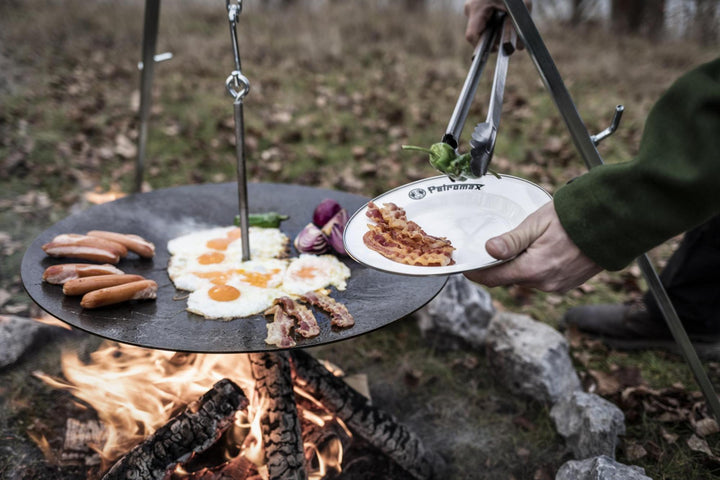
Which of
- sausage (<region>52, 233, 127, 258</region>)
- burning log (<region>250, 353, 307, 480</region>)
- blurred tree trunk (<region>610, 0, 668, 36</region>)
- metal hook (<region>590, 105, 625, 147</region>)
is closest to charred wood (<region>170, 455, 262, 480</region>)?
burning log (<region>250, 353, 307, 480</region>)

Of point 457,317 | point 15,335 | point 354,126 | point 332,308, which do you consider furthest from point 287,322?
point 354,126

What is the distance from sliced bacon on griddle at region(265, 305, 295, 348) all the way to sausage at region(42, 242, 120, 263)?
80cm

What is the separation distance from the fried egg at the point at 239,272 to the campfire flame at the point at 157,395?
0.63 m

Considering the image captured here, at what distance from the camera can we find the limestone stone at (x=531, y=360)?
298cm

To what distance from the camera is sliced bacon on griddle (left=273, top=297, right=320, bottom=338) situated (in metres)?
1.83

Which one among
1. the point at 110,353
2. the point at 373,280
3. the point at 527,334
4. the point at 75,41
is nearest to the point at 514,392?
the point at 527,334

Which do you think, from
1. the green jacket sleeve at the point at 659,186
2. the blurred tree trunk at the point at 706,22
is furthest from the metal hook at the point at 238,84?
the blurred tree trunk at the point at 706,22

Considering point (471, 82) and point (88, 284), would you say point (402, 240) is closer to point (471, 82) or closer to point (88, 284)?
point (471, 82)

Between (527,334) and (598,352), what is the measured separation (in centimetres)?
74

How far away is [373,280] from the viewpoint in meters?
2.29

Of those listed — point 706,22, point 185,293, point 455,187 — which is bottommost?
point 185,293

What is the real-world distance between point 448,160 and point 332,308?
2.30 ft

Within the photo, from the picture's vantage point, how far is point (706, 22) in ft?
34.3

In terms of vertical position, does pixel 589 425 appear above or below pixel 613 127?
below
